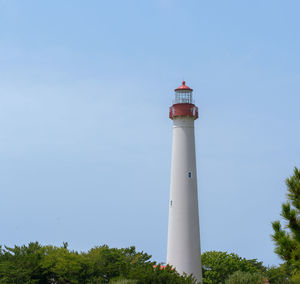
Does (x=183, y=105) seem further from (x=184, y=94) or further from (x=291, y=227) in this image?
(x=291, y=227)

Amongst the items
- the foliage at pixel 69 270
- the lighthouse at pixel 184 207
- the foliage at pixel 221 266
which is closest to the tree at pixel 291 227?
the foliage at pixel 69 270

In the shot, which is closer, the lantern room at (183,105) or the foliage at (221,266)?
the lantern room at (183,105)

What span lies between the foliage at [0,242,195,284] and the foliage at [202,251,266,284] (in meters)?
12.2

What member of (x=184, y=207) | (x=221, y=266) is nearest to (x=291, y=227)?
(x=184, y=207)

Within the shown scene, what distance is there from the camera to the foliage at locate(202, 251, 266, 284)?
53.3 metres

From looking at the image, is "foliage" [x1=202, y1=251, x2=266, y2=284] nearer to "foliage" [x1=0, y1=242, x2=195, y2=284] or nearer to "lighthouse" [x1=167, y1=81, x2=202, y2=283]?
"lighthouse" [x1=167, y1=81, x2=202, y2=283]

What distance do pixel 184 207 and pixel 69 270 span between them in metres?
10.5

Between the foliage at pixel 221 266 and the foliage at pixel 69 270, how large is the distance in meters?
Result: 12.2

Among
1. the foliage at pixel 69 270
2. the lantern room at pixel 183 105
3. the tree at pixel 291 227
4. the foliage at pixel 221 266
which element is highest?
the lantern room at pixel 183 105

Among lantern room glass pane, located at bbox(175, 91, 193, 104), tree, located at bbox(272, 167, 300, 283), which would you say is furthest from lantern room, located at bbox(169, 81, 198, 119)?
tree, located at bbox(272, 167, 300, 283)

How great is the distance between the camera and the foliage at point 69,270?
38.4 meters

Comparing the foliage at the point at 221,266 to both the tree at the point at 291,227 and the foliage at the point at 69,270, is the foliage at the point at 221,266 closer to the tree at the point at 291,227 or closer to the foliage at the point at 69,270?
the foliage at the point at 69,270

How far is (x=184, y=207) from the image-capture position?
144 feet

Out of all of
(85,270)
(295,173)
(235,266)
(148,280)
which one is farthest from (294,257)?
(235,266)
